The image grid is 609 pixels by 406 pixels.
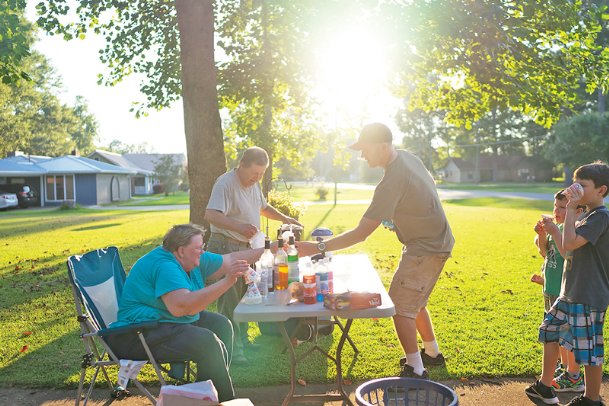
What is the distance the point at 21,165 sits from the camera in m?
40.7

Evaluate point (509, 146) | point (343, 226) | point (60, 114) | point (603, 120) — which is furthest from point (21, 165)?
point (509, 146)

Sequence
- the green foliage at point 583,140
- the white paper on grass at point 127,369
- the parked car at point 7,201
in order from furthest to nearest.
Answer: the green foliage at point 583,140 → the parked car at point 7,201 → the white paper on grass at point 127,369

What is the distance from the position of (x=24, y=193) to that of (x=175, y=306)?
40508 millimetres

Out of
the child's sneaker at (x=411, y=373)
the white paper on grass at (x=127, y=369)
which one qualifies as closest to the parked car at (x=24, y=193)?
the white paper on grass at (x=127, y=369)

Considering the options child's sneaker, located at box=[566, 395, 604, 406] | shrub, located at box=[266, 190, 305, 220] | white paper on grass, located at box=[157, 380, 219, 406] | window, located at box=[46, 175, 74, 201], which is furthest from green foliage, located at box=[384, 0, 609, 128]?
window, located at box=[46, 175, 74, 201]

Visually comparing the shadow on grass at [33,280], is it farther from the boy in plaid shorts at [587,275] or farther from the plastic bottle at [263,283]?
the boy in plaid shorts at [587,275]

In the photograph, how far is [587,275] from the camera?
379cm

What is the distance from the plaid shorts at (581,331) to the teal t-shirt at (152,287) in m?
2.64

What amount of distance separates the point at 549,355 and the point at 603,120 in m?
48.1

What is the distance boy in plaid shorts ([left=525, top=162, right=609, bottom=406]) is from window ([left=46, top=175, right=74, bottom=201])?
4215 centimetres

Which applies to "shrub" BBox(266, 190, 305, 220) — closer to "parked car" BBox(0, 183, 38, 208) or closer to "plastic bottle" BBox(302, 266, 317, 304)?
"plastic bottle" BBox(302, 266, 317, 304)

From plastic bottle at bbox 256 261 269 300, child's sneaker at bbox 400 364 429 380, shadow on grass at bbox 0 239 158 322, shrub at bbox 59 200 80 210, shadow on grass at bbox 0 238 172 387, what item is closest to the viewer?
plastic bottle at bbox 256 261 269 300

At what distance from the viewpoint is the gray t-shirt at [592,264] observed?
12.2 ft

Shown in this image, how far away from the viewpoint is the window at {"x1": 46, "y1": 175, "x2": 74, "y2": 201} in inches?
1628
